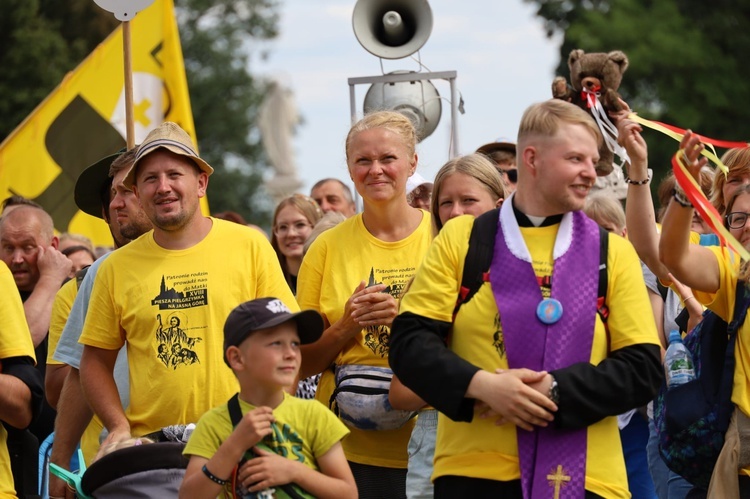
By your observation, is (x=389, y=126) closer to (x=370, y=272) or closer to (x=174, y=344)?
(x=370, y=272)

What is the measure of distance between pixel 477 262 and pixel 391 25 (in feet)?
16.0

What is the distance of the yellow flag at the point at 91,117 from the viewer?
40.0 ft

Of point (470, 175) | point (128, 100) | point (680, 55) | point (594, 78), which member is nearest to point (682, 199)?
point (470, 175)

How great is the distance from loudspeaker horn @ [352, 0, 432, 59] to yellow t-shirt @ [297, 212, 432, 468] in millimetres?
3245

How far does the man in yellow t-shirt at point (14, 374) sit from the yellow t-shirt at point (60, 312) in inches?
22.8

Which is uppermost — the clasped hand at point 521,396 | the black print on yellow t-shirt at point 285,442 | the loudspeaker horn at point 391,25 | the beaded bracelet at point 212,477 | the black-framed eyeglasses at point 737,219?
the loudspeaker horn at point 391,25

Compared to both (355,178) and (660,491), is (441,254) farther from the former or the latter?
(660,491)

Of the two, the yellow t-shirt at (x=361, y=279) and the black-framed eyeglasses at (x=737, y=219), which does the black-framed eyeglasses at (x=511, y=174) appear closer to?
the yellow t-shirt at (x=361, y=279)

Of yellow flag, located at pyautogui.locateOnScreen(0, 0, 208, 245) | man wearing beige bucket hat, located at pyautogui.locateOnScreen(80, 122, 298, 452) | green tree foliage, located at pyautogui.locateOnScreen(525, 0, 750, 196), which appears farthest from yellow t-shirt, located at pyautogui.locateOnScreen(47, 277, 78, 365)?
green tree foliage, located at pyautogui.locateOnScreen(525, 0, 750, 196)

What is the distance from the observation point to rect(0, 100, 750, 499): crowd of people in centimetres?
504

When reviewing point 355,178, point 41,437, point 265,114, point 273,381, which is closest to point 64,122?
point 41,437

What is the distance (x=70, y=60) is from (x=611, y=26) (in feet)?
40.9

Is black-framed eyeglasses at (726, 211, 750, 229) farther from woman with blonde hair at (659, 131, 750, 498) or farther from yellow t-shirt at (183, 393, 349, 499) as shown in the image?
yellow t-shirt at (183, 393, 349, 499)

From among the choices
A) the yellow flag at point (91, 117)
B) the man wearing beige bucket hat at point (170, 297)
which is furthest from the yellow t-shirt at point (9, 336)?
the yellow flag at point (91, 117)
